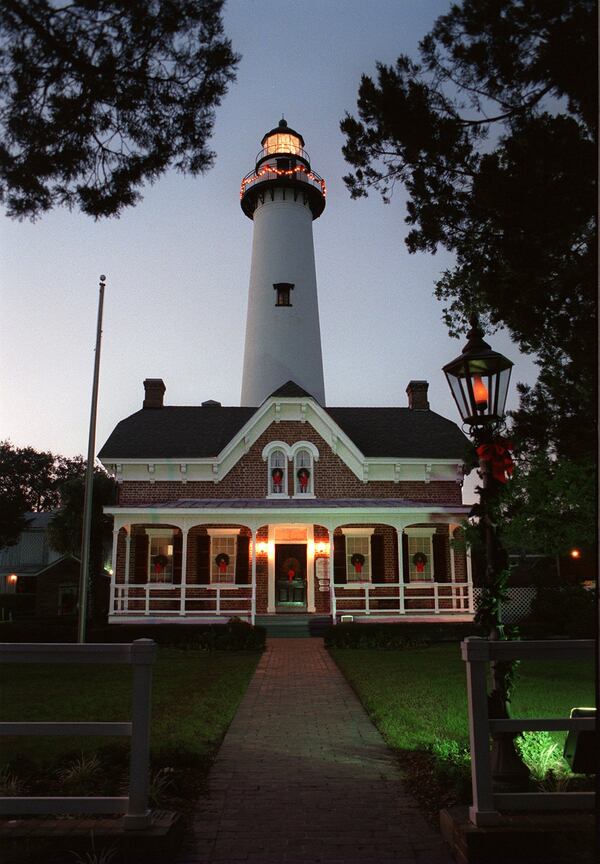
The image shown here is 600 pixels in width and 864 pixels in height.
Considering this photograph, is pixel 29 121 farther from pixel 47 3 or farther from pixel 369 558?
pixel 369 558

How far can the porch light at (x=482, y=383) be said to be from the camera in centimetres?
552

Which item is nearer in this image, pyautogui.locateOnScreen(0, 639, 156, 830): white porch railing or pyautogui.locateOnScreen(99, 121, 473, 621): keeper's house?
pyautogui.locateOnScreen(0, 639, 156, 830): white porch railing

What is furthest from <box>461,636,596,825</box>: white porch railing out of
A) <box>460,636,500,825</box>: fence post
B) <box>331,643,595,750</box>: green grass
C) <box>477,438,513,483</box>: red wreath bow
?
<box>477,438,513,483</box>: red wreath bow

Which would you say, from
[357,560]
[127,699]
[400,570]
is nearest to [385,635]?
[400,570]

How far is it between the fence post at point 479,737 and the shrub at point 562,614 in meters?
14.5

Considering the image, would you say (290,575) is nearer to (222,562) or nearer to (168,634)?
(222,562)

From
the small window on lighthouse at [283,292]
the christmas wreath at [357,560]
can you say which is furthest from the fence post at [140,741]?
the small window on lighthouse at [283,292]

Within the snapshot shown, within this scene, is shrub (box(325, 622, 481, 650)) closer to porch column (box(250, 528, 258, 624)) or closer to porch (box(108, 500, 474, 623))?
porch (box(108, 500, 474, 623))

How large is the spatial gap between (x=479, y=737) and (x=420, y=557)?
17647mm

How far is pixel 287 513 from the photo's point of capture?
20.0 m

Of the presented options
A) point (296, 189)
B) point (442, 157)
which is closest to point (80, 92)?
point (442, 157)

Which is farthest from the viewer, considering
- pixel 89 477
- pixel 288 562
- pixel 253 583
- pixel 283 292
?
pixel 283 292

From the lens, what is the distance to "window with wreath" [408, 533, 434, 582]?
70.1ft

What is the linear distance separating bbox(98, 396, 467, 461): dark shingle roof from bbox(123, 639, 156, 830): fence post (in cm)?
1853
